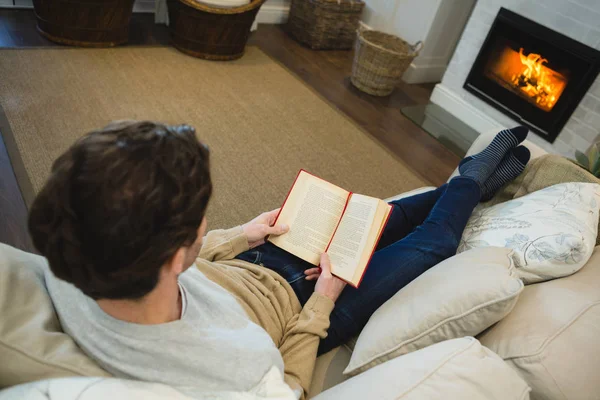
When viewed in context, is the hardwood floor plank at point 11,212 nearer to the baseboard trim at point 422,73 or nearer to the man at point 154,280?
the man at point 154,280

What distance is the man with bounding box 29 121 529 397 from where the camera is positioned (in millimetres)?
541

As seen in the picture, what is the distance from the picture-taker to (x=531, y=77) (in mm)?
2879

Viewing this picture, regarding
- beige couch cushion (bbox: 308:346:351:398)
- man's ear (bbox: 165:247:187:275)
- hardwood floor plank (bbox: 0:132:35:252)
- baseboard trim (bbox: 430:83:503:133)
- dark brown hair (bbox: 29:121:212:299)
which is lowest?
hardwood floor plank (bbox: 0:132:35:252)

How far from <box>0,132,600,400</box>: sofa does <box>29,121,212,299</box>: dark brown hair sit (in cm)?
13

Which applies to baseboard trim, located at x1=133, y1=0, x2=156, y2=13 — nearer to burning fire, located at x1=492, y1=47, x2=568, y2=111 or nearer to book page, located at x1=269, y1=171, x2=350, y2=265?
burning fire, located at x1=492, y1=47, x2=568, y2=111

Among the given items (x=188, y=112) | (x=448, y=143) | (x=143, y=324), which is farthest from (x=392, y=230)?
(x=448, y=143)

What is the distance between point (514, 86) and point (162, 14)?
101 inches

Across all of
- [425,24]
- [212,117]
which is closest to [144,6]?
[212,117]

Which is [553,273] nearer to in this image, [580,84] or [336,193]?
[336,193]

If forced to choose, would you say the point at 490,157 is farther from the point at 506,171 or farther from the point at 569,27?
the point at 569,27

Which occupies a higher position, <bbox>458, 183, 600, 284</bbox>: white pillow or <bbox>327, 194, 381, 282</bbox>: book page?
<bbox>458, 183, 600, 284</bbox>: white pillow

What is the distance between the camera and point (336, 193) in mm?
1294

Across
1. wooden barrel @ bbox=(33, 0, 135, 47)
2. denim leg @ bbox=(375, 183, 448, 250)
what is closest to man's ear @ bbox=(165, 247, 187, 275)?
denim leg @ bbox=(375, 183, 448, 250)

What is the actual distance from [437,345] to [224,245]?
1.95 feet
